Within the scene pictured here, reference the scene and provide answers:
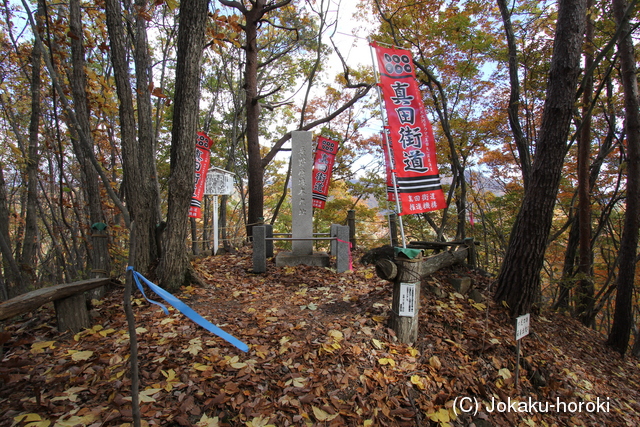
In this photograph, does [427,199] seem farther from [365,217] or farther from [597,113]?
[365,217]

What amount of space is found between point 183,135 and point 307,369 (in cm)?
371

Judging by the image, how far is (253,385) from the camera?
2.76 metres

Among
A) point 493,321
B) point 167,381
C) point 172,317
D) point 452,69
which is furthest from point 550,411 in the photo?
point 452,69

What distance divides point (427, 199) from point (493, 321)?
2.02 metres

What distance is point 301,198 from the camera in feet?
23.8

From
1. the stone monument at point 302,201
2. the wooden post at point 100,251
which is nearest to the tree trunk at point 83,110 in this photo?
the wooden post at point 100,251

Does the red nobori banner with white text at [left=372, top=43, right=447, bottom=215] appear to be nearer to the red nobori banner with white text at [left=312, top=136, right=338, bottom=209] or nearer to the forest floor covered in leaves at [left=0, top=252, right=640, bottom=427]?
the forest floor covered in leaves at [left=0, top=252, right=640, bottom=427]

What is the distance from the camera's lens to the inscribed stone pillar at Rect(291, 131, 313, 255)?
23.7 ft

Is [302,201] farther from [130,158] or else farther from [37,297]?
[37,297]

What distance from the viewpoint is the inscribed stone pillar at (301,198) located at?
7.22 m

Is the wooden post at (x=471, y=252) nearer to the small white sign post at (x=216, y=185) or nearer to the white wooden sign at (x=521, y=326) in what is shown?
the white wooden sign at (x=521, y=326)

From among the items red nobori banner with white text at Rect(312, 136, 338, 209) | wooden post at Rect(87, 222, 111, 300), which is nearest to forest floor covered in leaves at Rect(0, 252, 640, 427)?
wooden post at Rect(87, 222, 111, 300)

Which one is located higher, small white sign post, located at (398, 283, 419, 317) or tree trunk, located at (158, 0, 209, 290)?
tree trunk, located at (158, 0, 209, 290)

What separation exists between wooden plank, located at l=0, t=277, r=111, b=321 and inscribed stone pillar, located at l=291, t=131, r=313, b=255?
162 inches
